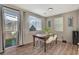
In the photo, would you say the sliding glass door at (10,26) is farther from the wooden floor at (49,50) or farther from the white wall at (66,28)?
the white wall at (66,28)

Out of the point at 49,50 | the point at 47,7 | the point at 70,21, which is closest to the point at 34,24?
the point at 47,7

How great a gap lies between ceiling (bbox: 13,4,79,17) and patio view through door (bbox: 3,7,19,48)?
0.69 feet

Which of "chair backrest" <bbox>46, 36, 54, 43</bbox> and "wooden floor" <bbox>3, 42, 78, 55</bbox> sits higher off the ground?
"chair backrest" <bbox>46, 36, 54, 43</bbox>

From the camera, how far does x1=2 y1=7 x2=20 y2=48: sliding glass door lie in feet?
6.65

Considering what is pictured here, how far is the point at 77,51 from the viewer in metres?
2.10

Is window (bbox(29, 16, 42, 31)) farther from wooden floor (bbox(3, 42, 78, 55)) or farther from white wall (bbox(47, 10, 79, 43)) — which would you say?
wooden floor (bbox(3, 42, 78, 55))

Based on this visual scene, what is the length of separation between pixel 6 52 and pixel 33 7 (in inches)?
40.5

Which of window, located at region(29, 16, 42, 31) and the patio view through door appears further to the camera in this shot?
window, located at region(29, 16, 42, 31)

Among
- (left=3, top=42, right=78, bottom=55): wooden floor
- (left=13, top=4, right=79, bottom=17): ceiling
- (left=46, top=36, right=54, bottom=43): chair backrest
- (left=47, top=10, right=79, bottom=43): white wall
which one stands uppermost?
(left=13, top=4, right=79, bottom=17): ceiling

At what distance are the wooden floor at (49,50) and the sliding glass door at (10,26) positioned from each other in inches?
5.8

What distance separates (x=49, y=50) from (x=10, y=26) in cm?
92

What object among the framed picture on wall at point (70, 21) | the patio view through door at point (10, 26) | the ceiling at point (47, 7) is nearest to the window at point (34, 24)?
the ceiling at point (47, 7)

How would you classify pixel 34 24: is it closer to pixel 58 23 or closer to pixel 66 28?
pixel 58 23

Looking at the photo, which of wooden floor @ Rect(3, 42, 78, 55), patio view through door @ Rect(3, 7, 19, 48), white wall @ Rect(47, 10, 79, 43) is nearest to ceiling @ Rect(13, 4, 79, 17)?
white wall @ Rect(47, 10, 79, 43)
